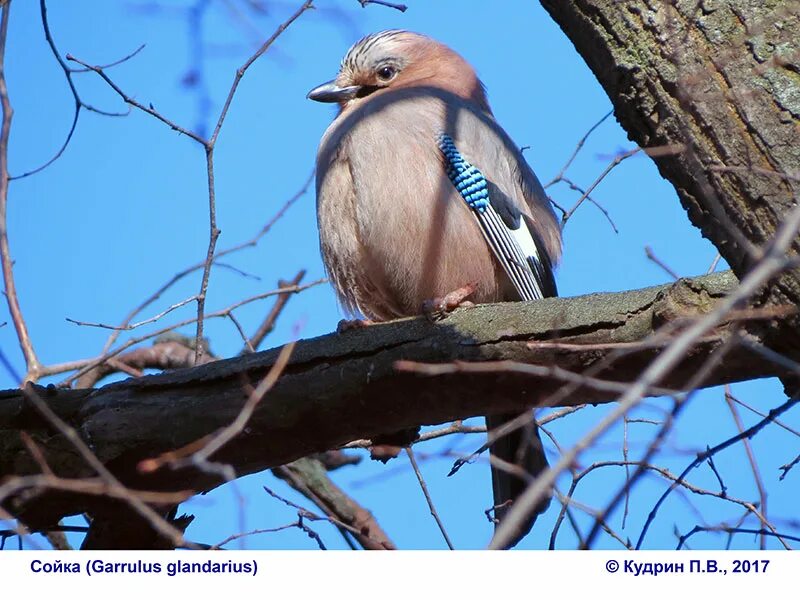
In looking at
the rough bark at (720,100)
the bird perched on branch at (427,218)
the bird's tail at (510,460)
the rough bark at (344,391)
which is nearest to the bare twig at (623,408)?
the rough bark at (720,100)

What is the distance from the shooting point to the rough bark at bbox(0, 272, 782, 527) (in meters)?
3.65

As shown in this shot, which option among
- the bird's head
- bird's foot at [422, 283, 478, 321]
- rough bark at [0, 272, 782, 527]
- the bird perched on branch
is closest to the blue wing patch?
the bird perched on branch

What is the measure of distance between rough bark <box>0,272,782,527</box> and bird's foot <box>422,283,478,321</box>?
0.05 metres

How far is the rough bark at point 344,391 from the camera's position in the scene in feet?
12.0

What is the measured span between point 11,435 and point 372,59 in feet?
10.0

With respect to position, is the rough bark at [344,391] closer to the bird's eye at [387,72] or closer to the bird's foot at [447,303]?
the bird's foot at [447,303]

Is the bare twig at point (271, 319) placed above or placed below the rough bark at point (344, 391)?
above

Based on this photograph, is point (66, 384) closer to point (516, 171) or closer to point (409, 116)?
point (409, 116)

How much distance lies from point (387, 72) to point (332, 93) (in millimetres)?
376

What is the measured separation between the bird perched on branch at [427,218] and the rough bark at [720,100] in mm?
1781

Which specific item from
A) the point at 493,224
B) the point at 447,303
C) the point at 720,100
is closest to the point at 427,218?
the point at 493,224

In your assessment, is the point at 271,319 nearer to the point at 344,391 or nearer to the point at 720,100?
the point at 344,391

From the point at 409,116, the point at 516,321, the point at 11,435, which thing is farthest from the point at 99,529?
the point at 409,116

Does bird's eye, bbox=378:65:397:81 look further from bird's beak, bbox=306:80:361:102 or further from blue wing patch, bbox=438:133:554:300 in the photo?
blue wing patch, bbox=438:133:554:300
